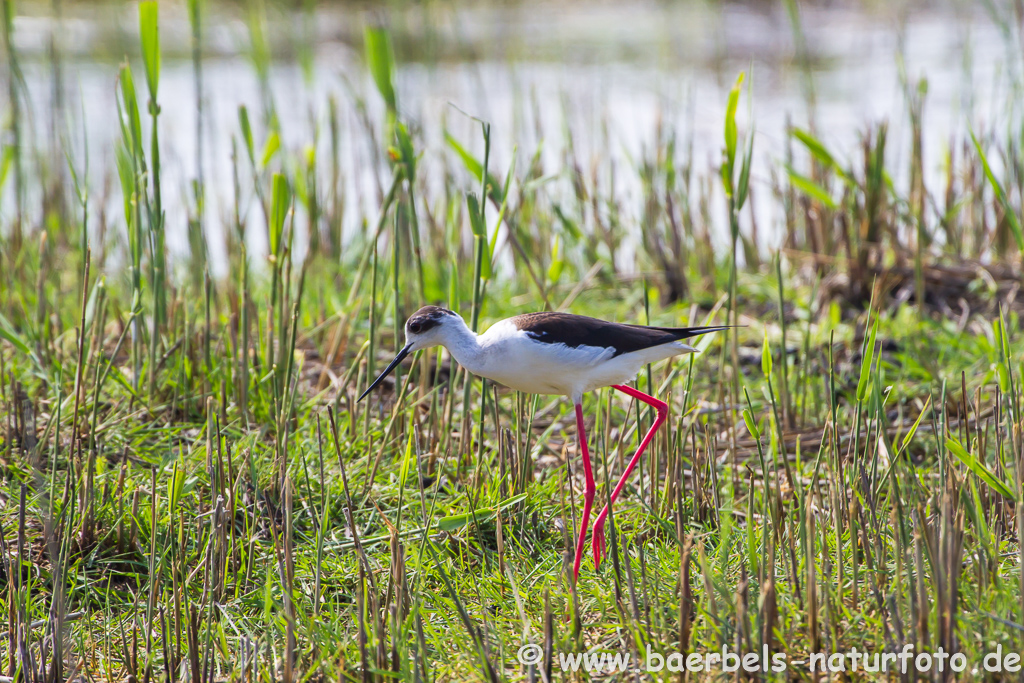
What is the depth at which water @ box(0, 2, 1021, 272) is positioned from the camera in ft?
20.5

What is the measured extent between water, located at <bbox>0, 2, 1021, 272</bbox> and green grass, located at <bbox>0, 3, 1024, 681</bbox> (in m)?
0.98

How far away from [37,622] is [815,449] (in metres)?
2.65

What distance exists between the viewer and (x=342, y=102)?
9.02 meters

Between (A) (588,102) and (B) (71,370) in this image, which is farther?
(A) (588,102)

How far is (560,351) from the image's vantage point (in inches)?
111

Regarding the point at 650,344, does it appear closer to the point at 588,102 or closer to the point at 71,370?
the point at 71,370

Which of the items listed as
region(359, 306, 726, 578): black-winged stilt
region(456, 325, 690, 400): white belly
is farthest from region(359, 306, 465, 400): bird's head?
region(456, 325, 690, 400): white belly

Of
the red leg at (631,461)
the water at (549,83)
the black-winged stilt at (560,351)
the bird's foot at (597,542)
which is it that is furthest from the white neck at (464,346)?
the water at (549,83)

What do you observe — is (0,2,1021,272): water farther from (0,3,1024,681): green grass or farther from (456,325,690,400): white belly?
(456,325,690,400): white belly

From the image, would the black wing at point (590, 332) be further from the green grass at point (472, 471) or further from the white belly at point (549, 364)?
the green grass at point (472, 471)

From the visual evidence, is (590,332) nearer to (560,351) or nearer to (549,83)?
(560,351)

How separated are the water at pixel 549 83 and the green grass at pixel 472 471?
98cm

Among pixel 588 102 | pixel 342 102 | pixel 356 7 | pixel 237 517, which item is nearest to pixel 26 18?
pixel 356 7

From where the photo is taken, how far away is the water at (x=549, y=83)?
626cm
